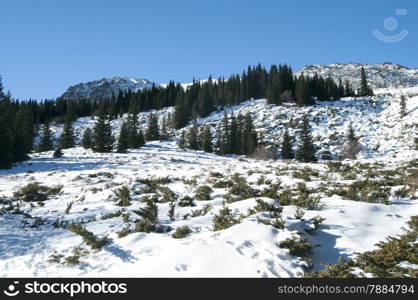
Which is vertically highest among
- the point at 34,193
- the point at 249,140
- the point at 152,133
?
the point at 152,133

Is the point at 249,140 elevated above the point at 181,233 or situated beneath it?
elevated above

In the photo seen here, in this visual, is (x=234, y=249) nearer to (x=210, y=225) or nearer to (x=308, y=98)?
(x=210, y=225)

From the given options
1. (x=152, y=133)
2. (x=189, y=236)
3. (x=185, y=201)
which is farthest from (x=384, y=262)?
(x=152, y=133)

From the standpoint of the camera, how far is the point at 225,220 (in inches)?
275

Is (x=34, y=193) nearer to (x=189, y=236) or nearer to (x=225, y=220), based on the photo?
(x=189, y=236)

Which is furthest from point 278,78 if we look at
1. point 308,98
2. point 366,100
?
point 366,100

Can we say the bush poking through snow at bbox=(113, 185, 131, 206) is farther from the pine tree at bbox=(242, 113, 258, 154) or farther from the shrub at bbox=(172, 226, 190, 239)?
the pine tree at bbox=(242, 113, 258, 154)

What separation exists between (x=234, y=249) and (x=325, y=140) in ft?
155

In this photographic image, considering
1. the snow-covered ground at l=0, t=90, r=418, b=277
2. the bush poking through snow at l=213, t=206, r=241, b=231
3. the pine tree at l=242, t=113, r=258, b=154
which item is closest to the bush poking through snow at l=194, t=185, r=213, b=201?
the snow-covered ground at l=0, t=90, r=418, b=277

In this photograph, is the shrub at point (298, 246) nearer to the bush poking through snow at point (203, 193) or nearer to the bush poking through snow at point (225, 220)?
the bush poking through snow at point (225, 220)

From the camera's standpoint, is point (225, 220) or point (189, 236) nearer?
point (189, 236)

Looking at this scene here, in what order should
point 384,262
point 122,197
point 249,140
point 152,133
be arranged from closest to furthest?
point 384,262
point 122,197
point 249,140
point 152,133

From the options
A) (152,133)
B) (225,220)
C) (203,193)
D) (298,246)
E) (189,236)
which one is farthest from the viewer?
(152,133)

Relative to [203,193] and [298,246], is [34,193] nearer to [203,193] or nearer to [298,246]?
[203,193]
